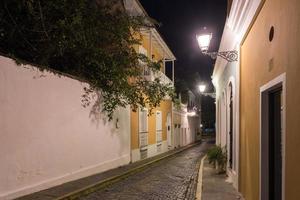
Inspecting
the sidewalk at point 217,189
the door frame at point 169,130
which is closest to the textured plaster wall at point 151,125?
the door frame at point 169,130

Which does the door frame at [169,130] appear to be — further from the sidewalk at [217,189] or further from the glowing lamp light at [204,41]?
the glowing lamp light at [204,41]

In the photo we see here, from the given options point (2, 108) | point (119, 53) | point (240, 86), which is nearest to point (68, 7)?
point (119, 53)

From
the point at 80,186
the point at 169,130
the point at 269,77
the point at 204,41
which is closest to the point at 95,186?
the point at 80,186

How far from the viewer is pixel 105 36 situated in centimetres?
1216

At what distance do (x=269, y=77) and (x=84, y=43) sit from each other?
21.4ft

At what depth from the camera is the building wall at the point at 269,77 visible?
13.8ft

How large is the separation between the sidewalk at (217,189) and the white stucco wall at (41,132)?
11.9ft

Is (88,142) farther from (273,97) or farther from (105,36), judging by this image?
(273,97)

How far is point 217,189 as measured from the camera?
32.9ft

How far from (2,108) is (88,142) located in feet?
15.3

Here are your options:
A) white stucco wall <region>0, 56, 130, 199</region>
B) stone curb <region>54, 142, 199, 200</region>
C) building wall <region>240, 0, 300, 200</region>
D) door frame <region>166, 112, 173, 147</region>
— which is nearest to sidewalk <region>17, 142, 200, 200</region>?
stone curb <region>54, 142, 199, 200</region>

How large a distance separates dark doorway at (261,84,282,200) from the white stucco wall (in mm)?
4888

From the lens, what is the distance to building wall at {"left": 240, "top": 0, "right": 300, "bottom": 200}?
419 centimetres

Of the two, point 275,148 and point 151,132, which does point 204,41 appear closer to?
point 275,148
